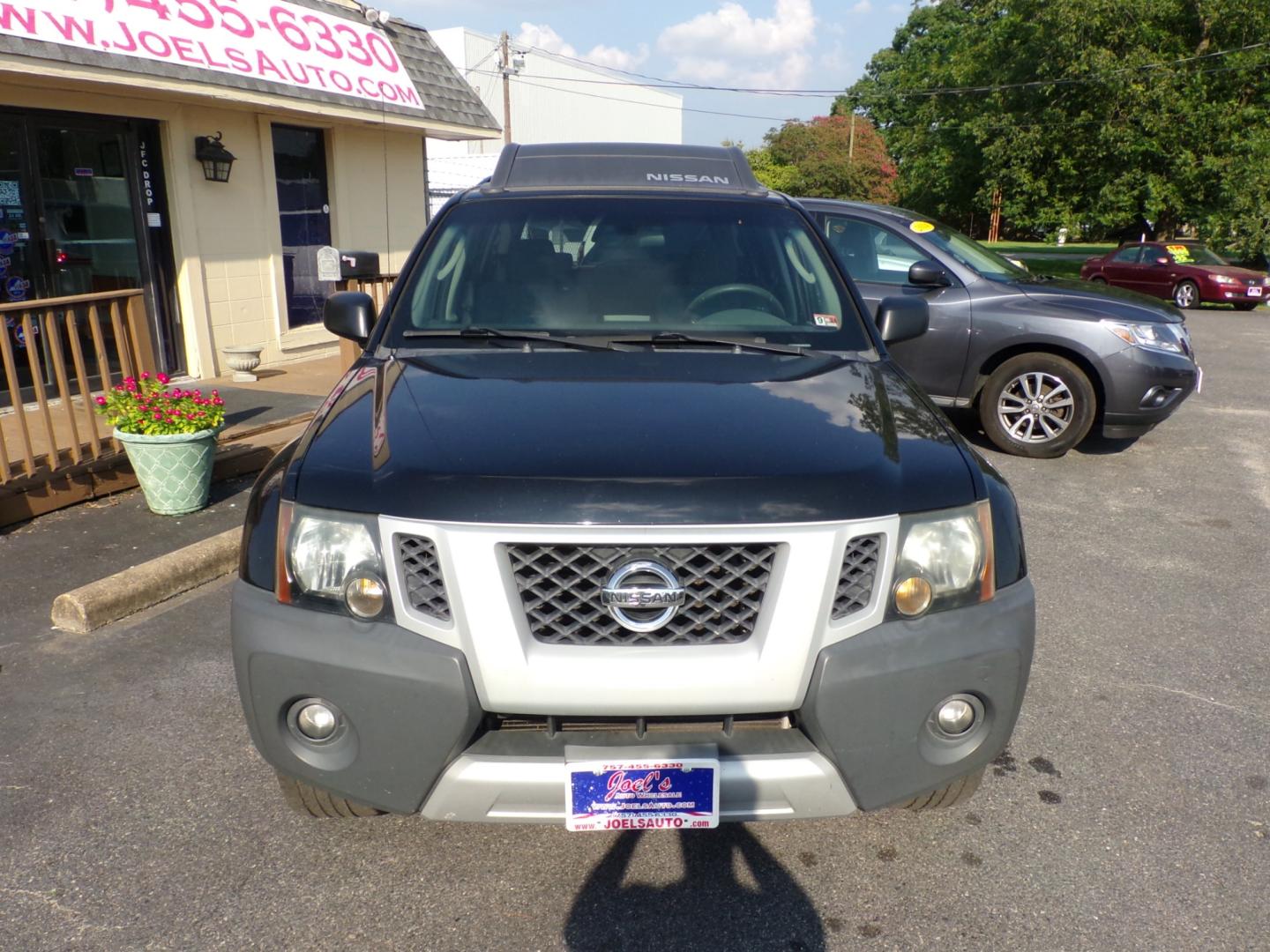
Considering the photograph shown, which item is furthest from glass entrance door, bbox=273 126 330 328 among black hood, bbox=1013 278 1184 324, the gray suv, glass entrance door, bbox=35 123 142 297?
black hood, bbox=1013 278 1184 324

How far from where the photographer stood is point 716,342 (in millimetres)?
3238

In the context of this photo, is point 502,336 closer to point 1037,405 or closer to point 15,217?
point 1037,405

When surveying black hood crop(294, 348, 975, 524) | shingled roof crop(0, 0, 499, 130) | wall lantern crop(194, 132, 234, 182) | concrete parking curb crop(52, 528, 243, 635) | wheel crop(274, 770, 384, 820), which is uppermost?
shingled roof crop(0, 0, 499, 130)

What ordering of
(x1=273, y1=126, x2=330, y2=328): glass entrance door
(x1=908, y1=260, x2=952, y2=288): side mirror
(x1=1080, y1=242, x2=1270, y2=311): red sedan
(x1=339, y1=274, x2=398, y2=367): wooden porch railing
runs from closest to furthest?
(x1=908, y1=260, x2=952, y2=288): side mirror → (x1=339, y1=274, x2=398, y2=367): wooden porch railing → (x1=273, y1=126, x2=330, y2=328): glass entrance door → (x1=1080, y1=242, x2=1270, y2=311): red sedan

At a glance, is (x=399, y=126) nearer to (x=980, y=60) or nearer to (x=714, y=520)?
(x=714, y=520)

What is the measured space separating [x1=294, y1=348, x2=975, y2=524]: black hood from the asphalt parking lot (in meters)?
1.05

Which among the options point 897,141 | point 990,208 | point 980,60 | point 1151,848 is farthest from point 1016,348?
point 897,141

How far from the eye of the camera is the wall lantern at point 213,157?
344 inches

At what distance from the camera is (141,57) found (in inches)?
294

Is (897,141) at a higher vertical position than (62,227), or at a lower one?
higher

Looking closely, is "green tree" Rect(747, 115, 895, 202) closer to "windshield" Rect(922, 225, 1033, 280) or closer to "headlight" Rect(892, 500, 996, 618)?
"windshield" Rect(922, 225, 1033, 280)

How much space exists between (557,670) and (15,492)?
14.3ft

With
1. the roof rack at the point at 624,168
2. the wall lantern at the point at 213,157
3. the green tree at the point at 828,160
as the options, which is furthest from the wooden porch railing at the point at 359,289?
the green tree at the point at 828,160

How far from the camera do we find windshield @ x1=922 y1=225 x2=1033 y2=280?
7.54 meters
